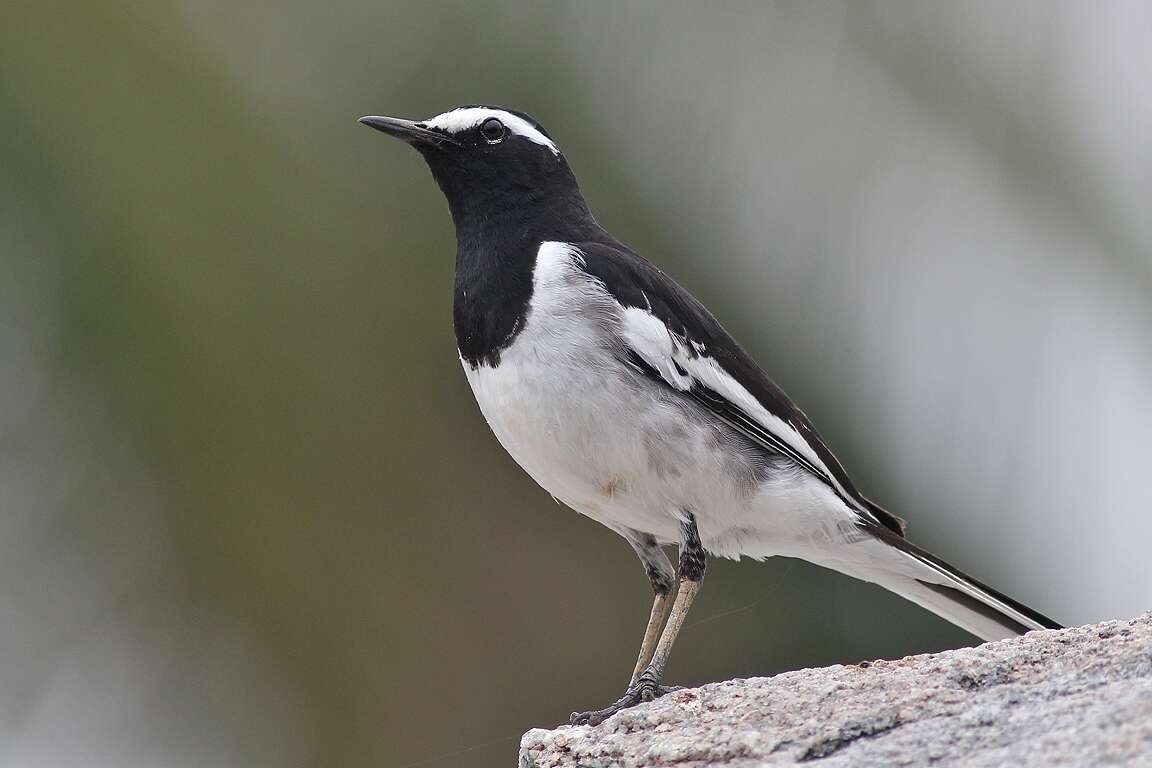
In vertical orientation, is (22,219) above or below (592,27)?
below

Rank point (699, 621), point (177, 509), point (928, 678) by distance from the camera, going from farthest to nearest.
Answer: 1. point (699, 621)
2. point (177, 509)
3. point (928, 678)

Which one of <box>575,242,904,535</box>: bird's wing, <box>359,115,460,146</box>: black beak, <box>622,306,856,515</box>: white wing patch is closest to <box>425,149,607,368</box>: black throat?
<box>359,115,460,146</box>: black beak

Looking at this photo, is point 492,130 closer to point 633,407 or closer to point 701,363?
point 701,363

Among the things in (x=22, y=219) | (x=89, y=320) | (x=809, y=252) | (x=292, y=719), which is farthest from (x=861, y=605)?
(x=22, y=219)

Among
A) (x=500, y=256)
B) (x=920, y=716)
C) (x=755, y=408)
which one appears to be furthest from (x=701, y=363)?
(x=920, y=716)

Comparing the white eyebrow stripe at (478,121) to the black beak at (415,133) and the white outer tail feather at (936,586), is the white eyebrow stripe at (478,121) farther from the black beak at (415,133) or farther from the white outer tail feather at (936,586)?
the white outer tail feather at (936,586)

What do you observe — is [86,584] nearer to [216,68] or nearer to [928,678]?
[216,68]

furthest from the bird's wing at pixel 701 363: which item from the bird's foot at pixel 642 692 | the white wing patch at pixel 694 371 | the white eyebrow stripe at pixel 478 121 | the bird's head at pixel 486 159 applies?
the bird's foot at pixel 642 692
